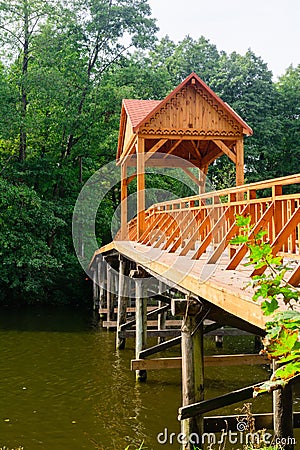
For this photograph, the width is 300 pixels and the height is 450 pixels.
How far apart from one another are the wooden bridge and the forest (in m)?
2.61

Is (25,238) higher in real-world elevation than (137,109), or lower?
lower

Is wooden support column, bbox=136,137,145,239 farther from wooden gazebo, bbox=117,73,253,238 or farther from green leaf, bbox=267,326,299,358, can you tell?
green leaf, bbox=267,326,299,358

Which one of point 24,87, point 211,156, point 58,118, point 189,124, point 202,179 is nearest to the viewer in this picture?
point 189,124

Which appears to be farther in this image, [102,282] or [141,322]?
[102,282]

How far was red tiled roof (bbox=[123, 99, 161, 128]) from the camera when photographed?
47.5ft

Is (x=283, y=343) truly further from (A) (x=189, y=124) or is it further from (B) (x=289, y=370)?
(A) (x=189, y=124)

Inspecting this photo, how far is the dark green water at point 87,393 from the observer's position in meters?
9.09

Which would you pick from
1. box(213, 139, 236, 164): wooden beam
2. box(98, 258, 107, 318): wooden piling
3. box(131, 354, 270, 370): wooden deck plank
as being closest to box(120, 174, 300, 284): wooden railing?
box(131, 354, 270, 370): wooden deck plank

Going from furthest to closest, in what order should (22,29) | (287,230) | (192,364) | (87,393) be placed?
(22,29)
(87,393)
(192,364)
(287,230)

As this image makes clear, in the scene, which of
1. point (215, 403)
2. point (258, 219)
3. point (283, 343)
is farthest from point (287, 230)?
point (215, 403)

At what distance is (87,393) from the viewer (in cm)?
1167

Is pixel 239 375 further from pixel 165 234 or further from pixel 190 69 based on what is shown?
pixel 190 69

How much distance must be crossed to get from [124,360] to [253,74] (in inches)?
976

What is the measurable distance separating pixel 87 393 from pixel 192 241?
4585mm
